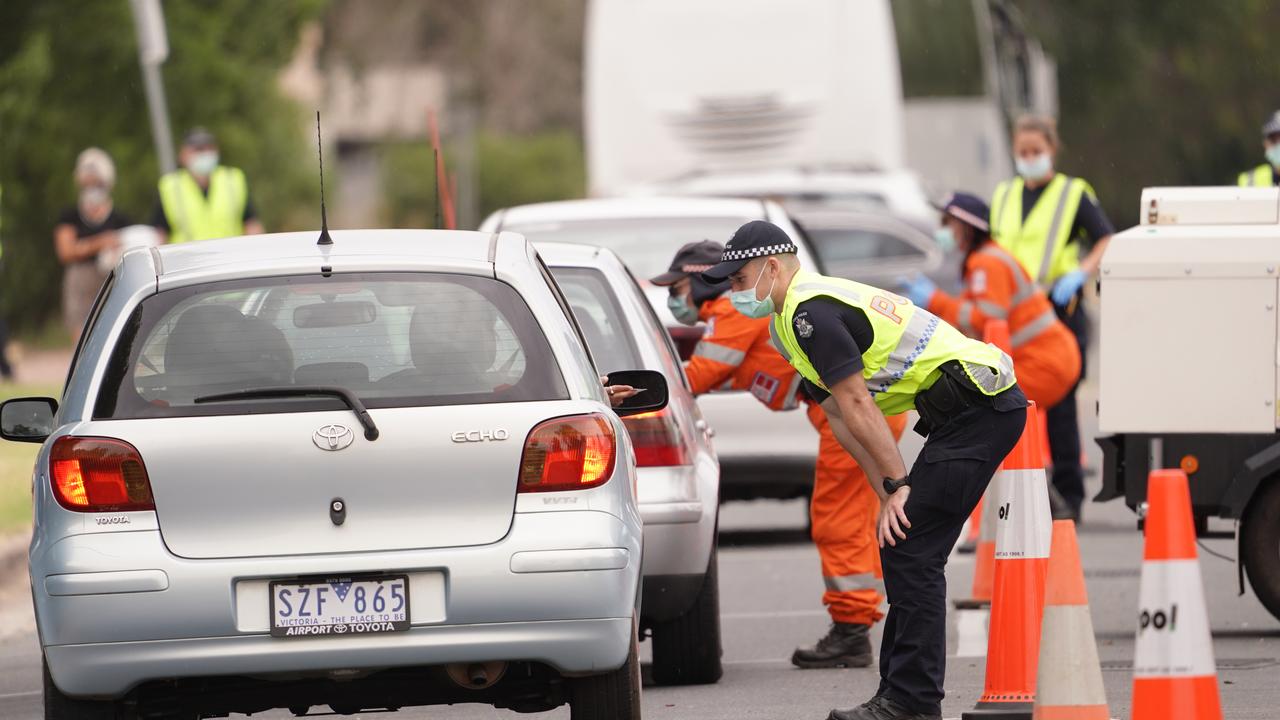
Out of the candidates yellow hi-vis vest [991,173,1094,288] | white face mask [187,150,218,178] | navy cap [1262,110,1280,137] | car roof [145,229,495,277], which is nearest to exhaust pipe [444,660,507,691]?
car roof [145,229,495,277]

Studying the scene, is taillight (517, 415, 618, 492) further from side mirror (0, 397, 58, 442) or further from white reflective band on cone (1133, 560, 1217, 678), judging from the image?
side mirror (0, 397, 58, 442)

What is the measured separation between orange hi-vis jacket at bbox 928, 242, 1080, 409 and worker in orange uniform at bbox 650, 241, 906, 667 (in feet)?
9.18

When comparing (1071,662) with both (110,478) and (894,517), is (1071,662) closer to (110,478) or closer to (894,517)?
(894,517)

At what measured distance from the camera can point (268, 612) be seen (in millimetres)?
6113

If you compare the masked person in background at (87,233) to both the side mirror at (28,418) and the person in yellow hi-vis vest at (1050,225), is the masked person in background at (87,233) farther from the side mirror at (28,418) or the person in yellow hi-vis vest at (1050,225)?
the side mirror at (28,418)

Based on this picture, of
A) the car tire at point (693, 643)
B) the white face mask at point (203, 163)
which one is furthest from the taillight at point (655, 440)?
the white face mask at point (203, 163)

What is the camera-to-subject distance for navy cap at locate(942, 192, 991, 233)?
38.0 ft

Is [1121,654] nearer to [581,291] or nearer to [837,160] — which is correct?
[581,291]

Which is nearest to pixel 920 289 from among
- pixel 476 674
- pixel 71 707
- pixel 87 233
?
pixel 476 674

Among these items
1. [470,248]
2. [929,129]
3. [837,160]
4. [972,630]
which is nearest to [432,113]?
[972,630]

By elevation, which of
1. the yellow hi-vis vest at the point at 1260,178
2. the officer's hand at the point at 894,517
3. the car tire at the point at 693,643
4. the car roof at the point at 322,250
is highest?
the car roof at the point at 322,250

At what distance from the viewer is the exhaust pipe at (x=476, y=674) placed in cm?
636

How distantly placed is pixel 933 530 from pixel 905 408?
0.37 metres

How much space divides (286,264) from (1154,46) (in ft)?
127
